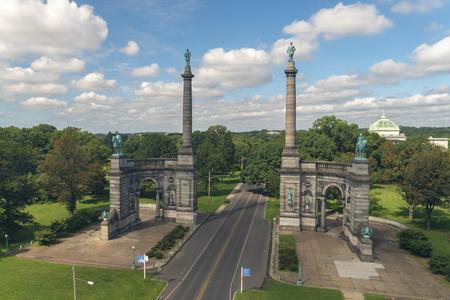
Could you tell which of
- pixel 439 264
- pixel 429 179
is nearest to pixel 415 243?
pixel 439 264

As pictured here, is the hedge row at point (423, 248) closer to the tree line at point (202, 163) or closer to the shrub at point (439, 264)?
the shrub at point (439, 264)

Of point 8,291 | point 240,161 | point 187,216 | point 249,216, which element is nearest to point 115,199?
point 187,216

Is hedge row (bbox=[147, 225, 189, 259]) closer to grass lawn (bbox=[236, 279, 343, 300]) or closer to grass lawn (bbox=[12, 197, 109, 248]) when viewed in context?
grass lawn (bbox=[236, 279, 343, 300])

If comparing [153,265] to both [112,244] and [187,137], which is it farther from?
[187,137]

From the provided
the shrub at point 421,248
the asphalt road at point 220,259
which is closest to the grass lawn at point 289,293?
the asphalt road at point 220,259

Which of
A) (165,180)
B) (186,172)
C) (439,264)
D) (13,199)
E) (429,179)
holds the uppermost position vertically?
(186,172)

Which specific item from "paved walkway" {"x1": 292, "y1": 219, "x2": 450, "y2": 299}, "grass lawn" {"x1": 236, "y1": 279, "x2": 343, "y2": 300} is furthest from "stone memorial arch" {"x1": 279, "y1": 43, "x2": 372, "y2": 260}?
"grass lawn" {"x1": 236, "y1": 279, "x2": 343, "y2": 300}

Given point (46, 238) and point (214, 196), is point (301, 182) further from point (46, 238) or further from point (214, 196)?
point (46, 238)
